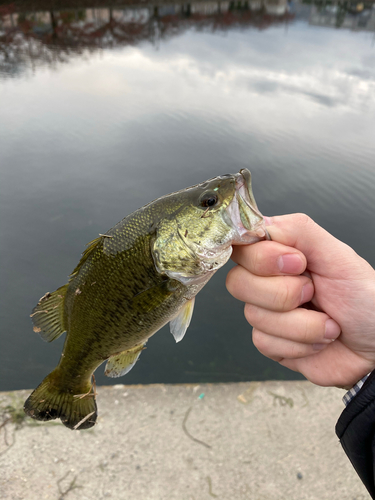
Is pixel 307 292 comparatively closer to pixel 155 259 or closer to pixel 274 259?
pixel 274 259

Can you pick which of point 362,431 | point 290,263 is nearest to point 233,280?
point 290,263

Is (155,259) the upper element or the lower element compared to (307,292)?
upper

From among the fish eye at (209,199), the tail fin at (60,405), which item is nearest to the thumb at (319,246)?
the fish eye at (209,199)

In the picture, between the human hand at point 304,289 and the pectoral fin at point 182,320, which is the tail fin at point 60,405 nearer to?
the pectoral fin at point 182,320

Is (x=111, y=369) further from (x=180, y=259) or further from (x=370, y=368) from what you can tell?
(x=370, y=368)

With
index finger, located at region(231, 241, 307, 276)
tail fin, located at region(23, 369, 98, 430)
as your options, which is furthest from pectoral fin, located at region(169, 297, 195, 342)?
tail fin, located at region(23, 369, 98, 430)

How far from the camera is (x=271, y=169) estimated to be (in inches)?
251

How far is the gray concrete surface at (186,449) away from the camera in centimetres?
235

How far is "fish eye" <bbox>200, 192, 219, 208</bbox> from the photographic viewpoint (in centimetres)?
139

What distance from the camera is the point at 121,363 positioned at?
171 centimetres

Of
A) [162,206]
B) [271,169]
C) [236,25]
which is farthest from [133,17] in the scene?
[162,206]

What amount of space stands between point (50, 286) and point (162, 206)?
115 inches

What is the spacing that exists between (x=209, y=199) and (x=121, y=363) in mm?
1018

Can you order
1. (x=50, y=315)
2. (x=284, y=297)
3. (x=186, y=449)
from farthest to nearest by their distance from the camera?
(x=186, y=449), (x=50, y=315), (x=284, y=297)
